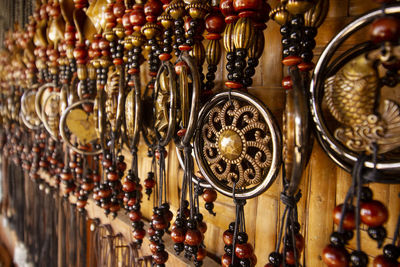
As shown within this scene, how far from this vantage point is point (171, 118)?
15.9 inches

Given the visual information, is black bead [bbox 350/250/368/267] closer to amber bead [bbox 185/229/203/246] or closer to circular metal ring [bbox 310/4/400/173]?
circular metal ring [bbox 310/4/400/173]

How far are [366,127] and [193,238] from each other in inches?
10.7

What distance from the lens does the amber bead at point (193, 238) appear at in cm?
39

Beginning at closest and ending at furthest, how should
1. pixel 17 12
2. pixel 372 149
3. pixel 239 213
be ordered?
pixel 372 149, pixel 239 213, pixel 17 12

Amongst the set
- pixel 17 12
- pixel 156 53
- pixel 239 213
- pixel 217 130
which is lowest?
pixel 239 213

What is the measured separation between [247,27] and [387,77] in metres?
0.17

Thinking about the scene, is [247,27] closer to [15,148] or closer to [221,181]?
[221,181]

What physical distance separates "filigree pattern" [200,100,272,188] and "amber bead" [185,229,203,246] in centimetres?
9

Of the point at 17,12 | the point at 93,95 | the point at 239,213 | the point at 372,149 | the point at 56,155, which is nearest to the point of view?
the point at 372,149

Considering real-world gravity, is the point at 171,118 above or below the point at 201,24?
below

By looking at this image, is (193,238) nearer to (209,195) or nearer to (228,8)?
(209,195)

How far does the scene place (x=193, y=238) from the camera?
39cm

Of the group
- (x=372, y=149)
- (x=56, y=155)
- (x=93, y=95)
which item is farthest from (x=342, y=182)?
(x=56, y=155)

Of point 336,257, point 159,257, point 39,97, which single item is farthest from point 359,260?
point 39,97
